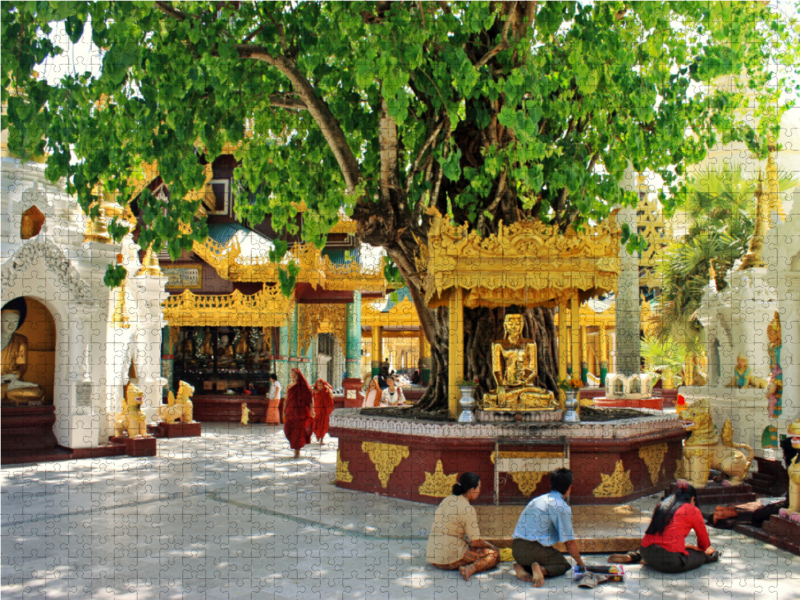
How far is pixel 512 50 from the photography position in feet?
25.5

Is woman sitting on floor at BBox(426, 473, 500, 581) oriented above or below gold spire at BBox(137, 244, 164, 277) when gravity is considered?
below

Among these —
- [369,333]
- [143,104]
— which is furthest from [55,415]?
[369,333]

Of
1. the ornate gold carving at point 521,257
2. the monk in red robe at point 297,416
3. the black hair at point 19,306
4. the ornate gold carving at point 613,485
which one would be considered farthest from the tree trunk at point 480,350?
the black hair at point 19,306

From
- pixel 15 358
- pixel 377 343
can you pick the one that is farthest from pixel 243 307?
pixel 377 343

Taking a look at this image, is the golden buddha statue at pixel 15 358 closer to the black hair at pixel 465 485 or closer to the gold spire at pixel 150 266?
the gold spire at pixel 150 266

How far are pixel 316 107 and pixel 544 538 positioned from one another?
5.64m

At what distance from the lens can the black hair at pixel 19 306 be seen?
1092 cm

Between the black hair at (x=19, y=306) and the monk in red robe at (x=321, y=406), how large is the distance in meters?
4.96

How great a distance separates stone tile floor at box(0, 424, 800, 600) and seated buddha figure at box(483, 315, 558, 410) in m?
1.50

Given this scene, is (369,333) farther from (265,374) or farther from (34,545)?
(34,545)

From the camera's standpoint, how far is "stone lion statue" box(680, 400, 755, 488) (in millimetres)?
7672

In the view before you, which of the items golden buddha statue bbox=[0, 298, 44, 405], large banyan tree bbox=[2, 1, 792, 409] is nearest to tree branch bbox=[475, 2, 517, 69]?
large banyan tree bbox=[2, 1, 792, 409]

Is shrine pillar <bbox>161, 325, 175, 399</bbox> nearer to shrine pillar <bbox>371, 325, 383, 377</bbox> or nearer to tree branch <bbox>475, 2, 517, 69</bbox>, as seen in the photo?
shrine pillar <bbox>371, 325, 383, 377</bbox>

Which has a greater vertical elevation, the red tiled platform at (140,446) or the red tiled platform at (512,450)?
the red tiled platform at (512,450)
